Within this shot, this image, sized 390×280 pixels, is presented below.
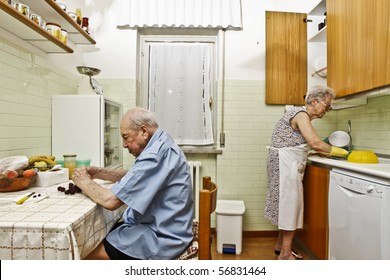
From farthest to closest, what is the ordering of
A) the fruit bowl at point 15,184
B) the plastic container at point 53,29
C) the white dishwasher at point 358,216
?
1. the plastic container at point 53,29
2. the white dishwasher at point 358,216
3. the fruit bowl at point 15,184

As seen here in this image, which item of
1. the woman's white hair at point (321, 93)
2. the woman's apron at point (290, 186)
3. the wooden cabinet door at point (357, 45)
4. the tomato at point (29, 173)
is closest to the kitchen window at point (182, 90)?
the woman's apron at point (290, 186)

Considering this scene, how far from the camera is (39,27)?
4.75ft

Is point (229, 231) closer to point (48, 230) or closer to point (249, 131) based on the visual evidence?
point (249, 131)

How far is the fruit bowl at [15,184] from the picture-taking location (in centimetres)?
115

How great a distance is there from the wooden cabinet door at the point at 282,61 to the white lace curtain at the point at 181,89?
0.57 metres

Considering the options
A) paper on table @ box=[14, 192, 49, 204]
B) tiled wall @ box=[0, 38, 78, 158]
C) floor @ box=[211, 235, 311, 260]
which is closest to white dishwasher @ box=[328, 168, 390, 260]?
floor @ box=[211, 235, 311, 260]

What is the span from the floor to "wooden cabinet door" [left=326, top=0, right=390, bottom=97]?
1.32m

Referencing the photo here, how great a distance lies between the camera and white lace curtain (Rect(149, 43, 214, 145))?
101 inches

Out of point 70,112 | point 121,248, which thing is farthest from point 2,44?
point 121,248

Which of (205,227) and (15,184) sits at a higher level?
(15,184)

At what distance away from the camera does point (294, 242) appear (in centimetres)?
238

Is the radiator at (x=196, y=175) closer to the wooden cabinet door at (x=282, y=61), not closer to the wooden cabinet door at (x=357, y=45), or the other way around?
the wooden cabinet door at (x=282, y=61)

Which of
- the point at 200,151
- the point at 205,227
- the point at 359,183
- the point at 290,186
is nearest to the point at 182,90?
the point at 200,151

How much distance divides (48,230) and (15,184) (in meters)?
0.53
